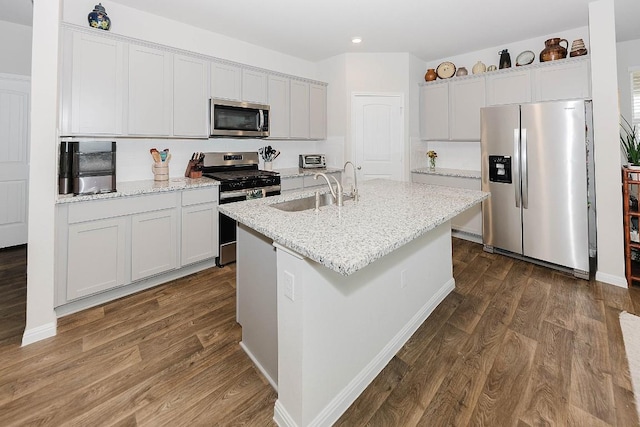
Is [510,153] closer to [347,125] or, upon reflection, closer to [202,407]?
[347,125]

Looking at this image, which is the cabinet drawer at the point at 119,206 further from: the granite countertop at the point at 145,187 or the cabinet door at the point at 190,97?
the cabinet door at the point at 190,97

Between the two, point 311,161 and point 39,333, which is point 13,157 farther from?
point 311,161

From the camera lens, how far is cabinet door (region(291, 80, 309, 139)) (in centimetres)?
444

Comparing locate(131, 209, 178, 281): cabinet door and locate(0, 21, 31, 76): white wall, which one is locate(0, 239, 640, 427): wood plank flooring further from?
locate(0, 21, 31, 76): white wall

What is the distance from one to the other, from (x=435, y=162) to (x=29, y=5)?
5541mm

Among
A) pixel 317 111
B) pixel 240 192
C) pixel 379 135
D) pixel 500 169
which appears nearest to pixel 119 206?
pixel 240 192

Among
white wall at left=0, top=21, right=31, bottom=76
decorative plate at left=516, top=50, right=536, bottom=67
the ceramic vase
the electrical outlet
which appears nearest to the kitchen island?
the electrical outlet

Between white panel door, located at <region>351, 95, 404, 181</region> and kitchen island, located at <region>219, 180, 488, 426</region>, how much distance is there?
8.13ft

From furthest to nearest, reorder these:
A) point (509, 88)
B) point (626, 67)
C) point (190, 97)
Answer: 1. point (509, 88)
2. point (626, 67)
3. point (190, 97)

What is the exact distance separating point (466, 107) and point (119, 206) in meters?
4.50

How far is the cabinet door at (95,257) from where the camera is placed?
8.02 ft

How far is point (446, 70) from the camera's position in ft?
15.4

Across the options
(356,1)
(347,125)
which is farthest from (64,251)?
(347,125)

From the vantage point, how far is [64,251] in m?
2.40
